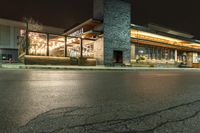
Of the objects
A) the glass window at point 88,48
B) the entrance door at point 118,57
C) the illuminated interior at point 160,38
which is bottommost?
the entrance door at point 118,57

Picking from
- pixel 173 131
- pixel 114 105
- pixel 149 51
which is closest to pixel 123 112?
pixel 114 105

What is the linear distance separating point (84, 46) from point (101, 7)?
7235 millimetres

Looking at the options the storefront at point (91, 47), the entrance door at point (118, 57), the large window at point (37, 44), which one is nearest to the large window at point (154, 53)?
the storefront at point (91, 47)

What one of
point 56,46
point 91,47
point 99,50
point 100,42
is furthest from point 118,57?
point 56,46

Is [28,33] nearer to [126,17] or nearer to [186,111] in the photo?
[126,17]

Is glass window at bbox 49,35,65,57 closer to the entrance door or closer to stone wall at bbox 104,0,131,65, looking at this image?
stone wall at bbox 104,0,131,65

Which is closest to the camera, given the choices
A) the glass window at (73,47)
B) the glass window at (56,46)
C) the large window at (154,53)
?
the glass window at (56,46)

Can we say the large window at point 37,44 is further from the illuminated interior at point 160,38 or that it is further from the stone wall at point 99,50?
the illuminated interior at point 160,38

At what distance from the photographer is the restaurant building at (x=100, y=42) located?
88.5ft

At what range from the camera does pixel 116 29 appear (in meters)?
30.3

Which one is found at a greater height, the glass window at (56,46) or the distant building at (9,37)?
the distant building at (9,37)

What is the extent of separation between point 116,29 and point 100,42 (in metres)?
3.67

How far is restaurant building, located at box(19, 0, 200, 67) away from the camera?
88.5 ft

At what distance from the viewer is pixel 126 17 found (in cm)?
3147
